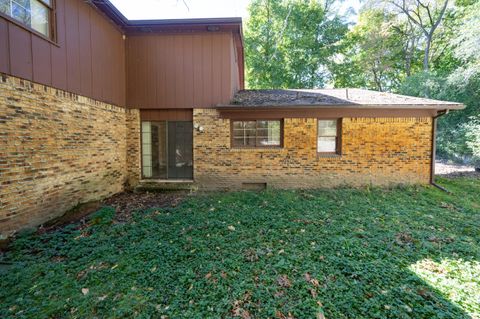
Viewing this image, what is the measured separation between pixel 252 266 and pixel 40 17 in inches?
254

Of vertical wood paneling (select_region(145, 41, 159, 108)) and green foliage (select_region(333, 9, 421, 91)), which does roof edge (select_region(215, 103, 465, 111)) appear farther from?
green foliage (select_region(333, 9, 421, 91))

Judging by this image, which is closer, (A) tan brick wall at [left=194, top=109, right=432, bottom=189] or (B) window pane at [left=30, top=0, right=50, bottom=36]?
(B) window pane at [left=30, top=0, right=50, bottom=36]

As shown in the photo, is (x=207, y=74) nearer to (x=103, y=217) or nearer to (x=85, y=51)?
(x=85, y=51)

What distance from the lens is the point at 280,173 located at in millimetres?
7367

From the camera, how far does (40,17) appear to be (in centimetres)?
452

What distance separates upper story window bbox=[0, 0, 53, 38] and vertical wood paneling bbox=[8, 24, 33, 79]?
0.88ft

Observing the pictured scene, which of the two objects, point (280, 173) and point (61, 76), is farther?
point (280, 173)

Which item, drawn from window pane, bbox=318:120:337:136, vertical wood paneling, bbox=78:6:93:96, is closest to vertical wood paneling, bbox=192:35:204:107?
vertical wood paneling, bbox=78:6:93:96

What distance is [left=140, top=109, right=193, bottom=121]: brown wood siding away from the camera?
7449 millimetres

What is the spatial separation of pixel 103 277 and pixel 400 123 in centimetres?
882

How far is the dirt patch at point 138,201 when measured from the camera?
5.51m

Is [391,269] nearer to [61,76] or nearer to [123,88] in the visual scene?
[61,76]

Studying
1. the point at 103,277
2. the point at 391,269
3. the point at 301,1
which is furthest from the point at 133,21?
the point at 301,1

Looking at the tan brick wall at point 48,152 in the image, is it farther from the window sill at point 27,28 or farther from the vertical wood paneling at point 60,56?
the window sill at point 27,28
